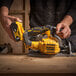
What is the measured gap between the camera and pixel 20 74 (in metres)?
0.56

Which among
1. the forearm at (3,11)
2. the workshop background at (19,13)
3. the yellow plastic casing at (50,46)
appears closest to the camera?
the yellow plastic casing at (50,46)

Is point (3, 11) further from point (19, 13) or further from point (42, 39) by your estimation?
point (19, 13)

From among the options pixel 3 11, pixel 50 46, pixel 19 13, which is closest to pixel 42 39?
pixel 50 46

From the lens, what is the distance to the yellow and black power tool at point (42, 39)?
873mm

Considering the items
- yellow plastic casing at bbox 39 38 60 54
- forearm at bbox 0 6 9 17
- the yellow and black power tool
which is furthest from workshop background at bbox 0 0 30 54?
yellow plastic casing at bbox 39 38 60 54

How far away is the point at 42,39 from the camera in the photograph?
942mm

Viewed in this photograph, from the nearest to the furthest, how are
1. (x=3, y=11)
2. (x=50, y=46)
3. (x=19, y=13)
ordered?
(x=50, y=46) < (x=3, y=11) < (x=19, y=13)

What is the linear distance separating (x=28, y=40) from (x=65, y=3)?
2.72 feet

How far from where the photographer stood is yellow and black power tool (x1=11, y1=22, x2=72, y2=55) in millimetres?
873


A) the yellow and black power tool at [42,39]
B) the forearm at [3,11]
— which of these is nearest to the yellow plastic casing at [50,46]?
the yellow and black power tool at [42,39]

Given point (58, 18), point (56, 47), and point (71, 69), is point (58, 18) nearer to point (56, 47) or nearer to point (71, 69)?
point (56, 47)

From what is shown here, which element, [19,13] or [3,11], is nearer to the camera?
[3,11]

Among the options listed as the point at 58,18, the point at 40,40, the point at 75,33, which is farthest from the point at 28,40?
the point at 75,33

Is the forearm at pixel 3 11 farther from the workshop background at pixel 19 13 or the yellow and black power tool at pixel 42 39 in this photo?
the workshop background at pixel 19 13
